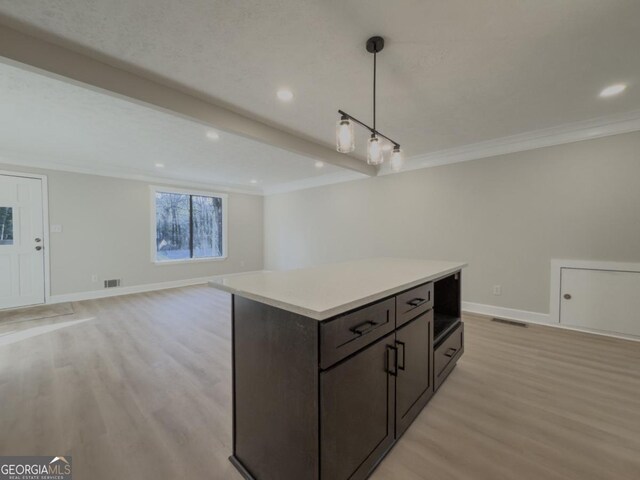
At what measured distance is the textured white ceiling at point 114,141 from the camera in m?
2.43

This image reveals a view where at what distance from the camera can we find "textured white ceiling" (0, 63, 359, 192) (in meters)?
2.43

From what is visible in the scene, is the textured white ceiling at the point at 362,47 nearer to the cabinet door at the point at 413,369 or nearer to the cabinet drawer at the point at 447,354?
the cabinet door at the point at 413,369

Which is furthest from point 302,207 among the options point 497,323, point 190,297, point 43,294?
point 43,294

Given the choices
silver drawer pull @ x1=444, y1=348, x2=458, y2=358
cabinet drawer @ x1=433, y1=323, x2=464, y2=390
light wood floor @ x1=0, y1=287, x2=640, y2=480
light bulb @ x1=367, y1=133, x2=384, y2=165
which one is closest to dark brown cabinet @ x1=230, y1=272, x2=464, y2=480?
light wood floor @ x1=0, y1=287, x2=640, y2=480

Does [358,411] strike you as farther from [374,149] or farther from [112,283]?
[112,283]

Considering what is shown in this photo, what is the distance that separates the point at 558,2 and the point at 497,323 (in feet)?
10.8

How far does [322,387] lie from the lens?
1007mm

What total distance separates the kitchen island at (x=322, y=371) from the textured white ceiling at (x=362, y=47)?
1570 mm

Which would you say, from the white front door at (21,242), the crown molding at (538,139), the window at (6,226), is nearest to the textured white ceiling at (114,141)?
the white front door at (21,242)

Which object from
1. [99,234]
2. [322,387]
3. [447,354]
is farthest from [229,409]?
[99,234]

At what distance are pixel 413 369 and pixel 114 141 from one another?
4492 millimetres

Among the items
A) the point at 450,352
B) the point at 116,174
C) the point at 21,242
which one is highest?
the point at 116,174

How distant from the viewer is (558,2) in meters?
1.47

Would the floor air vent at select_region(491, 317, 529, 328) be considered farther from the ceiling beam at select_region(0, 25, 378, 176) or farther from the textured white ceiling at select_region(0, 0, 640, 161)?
the ceiling beam at select_region(0, 25, 378, 176)
